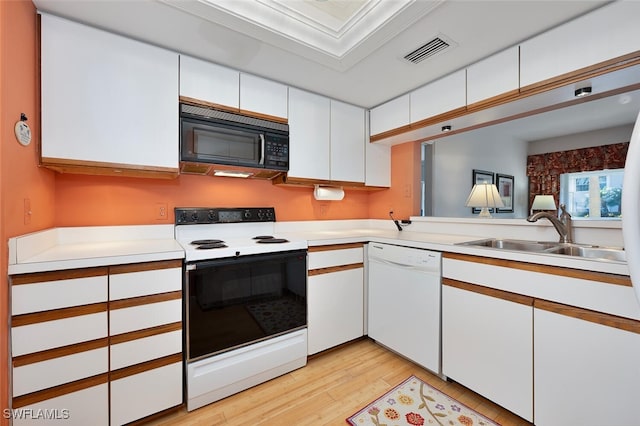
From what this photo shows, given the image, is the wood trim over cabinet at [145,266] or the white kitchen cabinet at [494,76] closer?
the wood trim over cabinet at [145,266]

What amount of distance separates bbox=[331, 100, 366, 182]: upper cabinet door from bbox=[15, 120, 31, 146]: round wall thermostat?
6.49 ft

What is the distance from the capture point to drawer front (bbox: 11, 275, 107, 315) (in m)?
1.15

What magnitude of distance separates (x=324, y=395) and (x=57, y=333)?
4.85ft

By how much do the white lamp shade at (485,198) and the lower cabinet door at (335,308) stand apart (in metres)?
1.23

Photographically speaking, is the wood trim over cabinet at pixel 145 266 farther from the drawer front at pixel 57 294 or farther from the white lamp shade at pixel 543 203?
the white lamp shade at pixel 543 203

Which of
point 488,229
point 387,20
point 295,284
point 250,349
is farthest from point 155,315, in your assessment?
point 488,229

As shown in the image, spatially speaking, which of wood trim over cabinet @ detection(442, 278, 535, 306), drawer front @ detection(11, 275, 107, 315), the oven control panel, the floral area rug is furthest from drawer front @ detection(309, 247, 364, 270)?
drawer front @ detection(11, 275, 107, 315)

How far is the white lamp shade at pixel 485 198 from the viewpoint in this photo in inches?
Answer: 92.0

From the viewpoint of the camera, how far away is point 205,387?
1595mm

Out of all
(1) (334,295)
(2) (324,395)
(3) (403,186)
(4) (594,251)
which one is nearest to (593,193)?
(4) (594,251)

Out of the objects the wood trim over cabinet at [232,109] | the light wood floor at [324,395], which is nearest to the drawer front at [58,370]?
the light wood floor at [324,395]

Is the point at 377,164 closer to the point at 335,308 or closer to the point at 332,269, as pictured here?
the point at 332,269

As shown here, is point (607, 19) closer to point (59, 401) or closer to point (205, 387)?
point (205, 387)

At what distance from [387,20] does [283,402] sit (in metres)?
2.36
